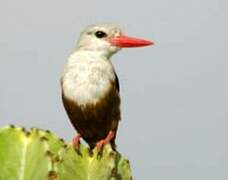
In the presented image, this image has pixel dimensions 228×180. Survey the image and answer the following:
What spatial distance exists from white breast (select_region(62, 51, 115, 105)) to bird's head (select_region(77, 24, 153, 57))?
43 cm

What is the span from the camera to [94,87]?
23.3 ft

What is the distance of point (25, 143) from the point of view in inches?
168

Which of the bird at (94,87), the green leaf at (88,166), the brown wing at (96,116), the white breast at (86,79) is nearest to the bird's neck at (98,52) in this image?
the bird at (94,87)

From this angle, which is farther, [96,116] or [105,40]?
[105,40]

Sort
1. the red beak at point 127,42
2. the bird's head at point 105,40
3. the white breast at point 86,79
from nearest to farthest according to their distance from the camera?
the white breast at point 86,79, the red beak at point 127,42, the bird's head at point 105,40

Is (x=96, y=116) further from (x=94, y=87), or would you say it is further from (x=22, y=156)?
(x=22, y=156)

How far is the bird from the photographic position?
7.04 m

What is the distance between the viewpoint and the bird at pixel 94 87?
7039 millimetres

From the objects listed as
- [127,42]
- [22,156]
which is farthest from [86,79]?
[22,156]

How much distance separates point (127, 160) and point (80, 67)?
2.43 meters

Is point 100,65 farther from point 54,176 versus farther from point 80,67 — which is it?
point 54,176

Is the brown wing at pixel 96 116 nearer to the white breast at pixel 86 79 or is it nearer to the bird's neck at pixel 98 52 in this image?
the white breast at pixel 86 79

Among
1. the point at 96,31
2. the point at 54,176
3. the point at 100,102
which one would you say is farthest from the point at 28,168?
the point at 96,31

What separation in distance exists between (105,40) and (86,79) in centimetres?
116
